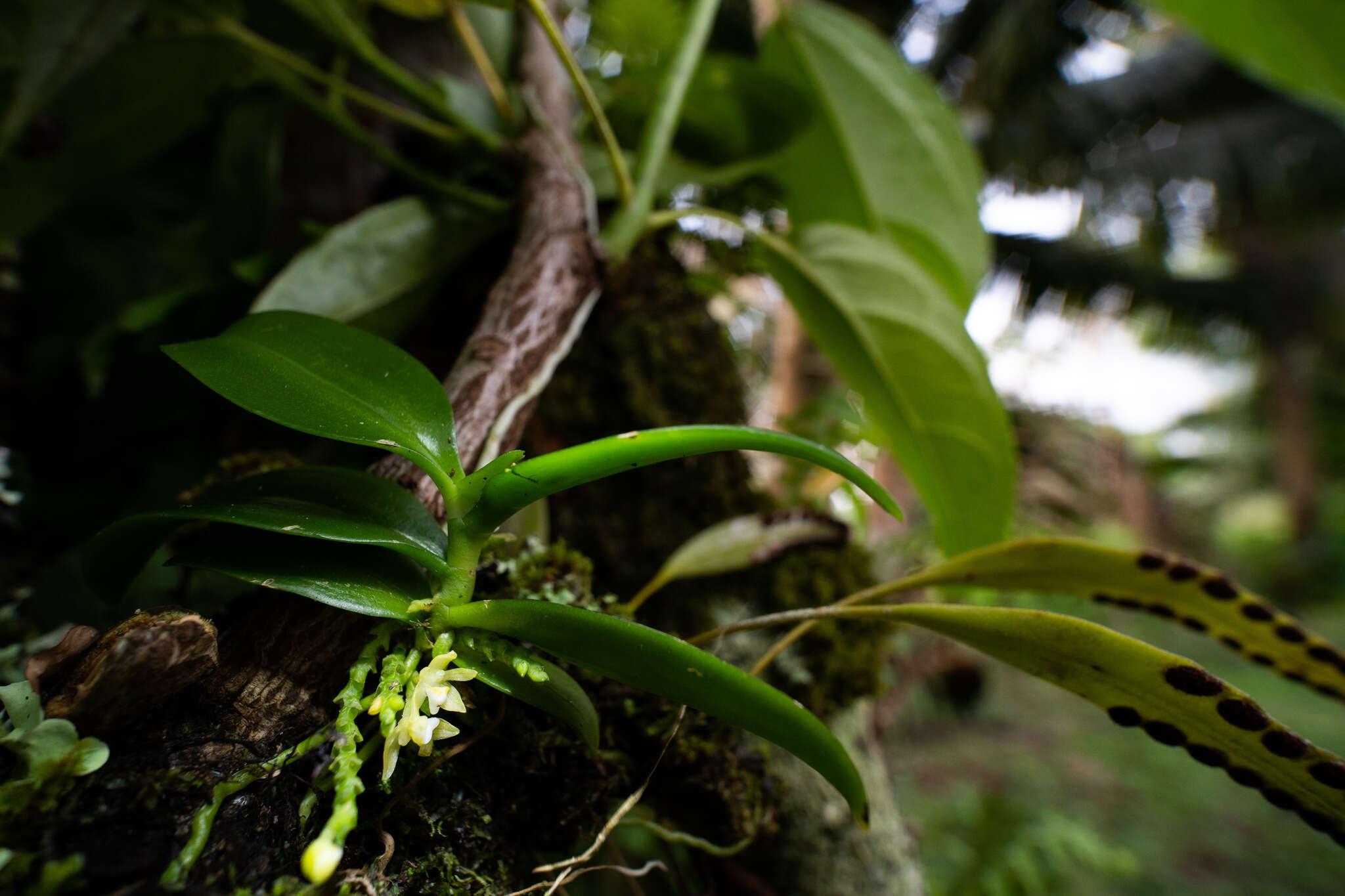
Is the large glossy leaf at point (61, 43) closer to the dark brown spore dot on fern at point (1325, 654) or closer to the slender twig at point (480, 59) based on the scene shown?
the slender twig at point (480, 59)

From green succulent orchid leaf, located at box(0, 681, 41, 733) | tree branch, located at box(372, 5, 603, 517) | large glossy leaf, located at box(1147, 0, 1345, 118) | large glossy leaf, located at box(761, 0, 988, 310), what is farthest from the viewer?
large glossy leaf, located at box(761, 0, 988, 310)

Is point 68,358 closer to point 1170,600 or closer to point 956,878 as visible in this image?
point 1170,600

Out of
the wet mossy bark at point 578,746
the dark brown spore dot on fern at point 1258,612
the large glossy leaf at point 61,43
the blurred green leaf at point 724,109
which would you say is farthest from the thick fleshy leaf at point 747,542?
the large glossy leaf at point 61,43

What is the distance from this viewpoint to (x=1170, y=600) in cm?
37

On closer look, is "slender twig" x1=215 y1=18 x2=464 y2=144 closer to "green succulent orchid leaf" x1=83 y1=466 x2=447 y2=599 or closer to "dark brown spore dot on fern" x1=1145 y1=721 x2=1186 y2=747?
"green succulent orchid leaf" x1=83 y1=466 x2=447 y2=599

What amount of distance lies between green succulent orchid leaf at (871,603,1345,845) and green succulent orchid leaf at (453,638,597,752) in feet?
0.55

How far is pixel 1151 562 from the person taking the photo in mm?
358

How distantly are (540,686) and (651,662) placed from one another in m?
0.05

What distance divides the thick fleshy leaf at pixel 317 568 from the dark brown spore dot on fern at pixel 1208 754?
0.35 m

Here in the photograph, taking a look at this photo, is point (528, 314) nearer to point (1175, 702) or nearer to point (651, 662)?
point (651, 662)

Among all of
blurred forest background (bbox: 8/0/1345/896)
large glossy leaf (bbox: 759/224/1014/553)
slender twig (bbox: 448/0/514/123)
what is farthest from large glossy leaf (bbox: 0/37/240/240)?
large glossy leaf (bbox: 759/224/1014/553)

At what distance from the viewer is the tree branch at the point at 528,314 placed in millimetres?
341

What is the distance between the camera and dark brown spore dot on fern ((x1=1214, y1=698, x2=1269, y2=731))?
0.28 metres

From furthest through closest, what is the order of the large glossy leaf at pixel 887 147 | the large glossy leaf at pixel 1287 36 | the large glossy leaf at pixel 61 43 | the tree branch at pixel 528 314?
the large glossy leaf at pixel 887 147 < the large glossy leaf at pixel 1287 36 < the large glossy leaf at pixel 61 43 < the tree branch at pixel 528 314
